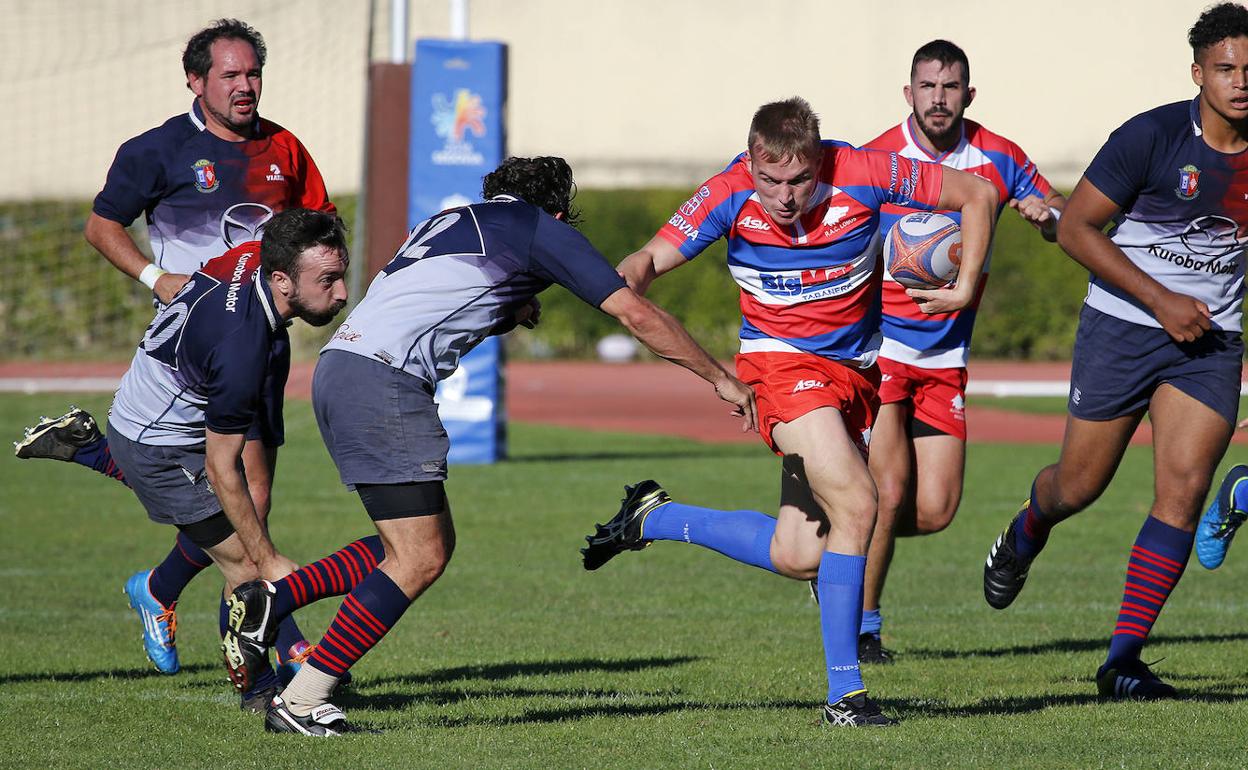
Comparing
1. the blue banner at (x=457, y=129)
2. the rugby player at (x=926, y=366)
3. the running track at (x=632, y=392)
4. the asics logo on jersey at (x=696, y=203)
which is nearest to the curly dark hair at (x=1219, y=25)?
the rugby player at (x=926, y=366)

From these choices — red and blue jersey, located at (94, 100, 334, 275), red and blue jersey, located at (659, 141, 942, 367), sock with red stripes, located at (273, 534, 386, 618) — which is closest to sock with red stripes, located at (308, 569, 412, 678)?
sock with red stripes, located at (273, 534, 386, 618)

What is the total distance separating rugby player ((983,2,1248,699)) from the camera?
5781 mm

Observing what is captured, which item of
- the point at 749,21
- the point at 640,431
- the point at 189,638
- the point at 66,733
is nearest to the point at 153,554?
the point at 189,638

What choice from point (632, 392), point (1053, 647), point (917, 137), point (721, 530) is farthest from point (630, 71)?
point (721, 530)

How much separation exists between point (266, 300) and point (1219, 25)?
349cm

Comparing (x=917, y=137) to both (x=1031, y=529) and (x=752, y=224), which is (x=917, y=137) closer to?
(x=752, y=224)

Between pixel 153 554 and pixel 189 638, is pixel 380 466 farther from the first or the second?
pixel 153 554

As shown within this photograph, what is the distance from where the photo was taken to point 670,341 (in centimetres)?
520

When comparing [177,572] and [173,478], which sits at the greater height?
[173,478]

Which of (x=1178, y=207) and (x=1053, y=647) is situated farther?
(x=1053, y=647)

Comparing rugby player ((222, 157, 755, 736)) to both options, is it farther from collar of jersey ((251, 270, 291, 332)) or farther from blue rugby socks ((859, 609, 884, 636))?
blue rugby socks ((859, 609, 884, 636))

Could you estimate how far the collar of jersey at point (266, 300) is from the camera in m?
5.55

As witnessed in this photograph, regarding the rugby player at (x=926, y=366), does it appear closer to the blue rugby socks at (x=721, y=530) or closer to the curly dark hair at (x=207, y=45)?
the blue rugby socks at (x=721, y=530)

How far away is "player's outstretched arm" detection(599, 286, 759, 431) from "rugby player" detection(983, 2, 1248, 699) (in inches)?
60.3
